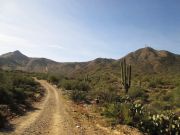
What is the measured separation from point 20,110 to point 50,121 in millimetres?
3506

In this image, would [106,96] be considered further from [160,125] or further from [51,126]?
[51,126]

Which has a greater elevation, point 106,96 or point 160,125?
point 106,96

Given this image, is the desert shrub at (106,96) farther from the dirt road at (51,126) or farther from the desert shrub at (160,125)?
the desert shrub at (160,125)

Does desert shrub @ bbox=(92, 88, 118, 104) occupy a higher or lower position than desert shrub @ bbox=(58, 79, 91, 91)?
lower

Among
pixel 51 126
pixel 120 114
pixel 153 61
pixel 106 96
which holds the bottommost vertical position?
pixel 51 126

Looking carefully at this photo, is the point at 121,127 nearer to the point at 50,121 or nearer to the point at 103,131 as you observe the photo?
the point at 103,131

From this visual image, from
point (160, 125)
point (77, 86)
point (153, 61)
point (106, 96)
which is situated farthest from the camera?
Answer: point (153, 61)

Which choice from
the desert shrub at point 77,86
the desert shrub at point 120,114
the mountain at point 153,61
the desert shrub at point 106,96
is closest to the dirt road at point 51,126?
the desert shrub at point 120,114

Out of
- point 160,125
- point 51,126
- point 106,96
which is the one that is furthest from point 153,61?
point 51,126

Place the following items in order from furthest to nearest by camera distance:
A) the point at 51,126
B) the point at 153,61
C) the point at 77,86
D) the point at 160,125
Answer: the point at 153,61 → the point at 77,86 → the point at 160,125 → the point at 51,126

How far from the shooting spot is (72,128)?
12.5 meters

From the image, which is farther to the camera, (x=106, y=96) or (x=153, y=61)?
(x=153, y=61)

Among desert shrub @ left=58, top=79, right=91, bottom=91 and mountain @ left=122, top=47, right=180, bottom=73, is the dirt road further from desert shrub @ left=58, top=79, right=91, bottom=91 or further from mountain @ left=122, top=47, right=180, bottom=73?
mountain @ left=122, top=47, right=180, bottom=73

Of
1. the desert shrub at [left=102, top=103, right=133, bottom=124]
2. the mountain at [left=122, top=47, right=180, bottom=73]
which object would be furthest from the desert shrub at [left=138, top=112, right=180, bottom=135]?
the mountain at [left=122, top=47, right=180, bottom=73]
